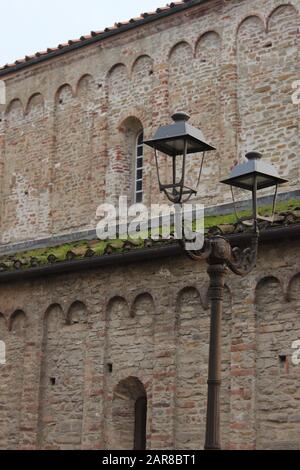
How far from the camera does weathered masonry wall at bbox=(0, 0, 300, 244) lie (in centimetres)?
1542

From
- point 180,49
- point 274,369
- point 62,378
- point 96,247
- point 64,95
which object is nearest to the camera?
point 274,369

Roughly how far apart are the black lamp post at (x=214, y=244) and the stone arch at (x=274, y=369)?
3.64 metres

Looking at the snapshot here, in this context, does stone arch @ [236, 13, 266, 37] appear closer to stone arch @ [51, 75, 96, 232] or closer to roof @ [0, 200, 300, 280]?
roof @ [0, 200, 300, 280]

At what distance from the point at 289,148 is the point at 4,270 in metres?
5.61

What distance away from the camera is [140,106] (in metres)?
17.4

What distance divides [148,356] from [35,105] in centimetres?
769

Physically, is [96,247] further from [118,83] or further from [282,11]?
[282,11]

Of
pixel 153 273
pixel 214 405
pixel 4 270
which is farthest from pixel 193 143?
pixel 4 270

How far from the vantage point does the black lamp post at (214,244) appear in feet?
26.9

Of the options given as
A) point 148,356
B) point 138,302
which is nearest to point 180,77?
point 138,302

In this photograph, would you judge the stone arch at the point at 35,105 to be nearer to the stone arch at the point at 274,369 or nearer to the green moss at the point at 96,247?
the green moss at the point at 96,247

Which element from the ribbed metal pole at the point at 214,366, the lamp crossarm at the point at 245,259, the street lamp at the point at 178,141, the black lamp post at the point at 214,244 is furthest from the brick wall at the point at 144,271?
the street lamp at the point at 178,141

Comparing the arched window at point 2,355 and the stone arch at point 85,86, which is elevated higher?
the stone arch at point 85,86

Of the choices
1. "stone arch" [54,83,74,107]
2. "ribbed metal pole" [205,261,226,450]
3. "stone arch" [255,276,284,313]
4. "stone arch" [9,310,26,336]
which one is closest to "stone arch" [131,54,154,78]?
"stone arch" [54,83,74,107]
